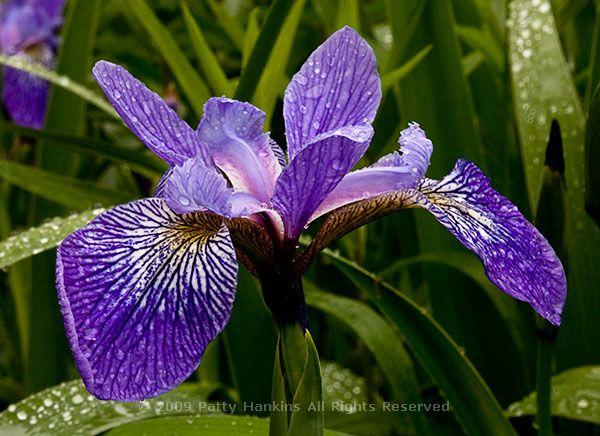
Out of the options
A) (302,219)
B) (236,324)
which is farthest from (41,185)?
(302,219)

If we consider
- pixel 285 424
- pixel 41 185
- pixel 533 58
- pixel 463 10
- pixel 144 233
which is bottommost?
pixel 285 424

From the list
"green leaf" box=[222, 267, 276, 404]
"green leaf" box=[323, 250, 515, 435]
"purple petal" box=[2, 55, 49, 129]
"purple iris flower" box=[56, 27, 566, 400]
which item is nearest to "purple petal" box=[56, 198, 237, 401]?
"purple iris flower" box=[56, 27, 566, 400]

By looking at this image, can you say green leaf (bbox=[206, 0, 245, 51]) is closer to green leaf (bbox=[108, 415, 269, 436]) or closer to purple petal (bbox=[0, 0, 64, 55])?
purple petal (bbox=[0, 0, 64, 55])

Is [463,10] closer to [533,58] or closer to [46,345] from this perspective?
[533,58]

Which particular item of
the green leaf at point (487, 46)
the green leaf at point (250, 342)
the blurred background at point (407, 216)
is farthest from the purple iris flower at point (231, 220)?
the green leaf at point (487, 46)

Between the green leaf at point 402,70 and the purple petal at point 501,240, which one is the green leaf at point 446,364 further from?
the green leaf at point 402,70

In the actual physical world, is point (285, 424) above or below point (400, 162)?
below

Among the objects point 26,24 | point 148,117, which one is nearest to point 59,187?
point 148,117
